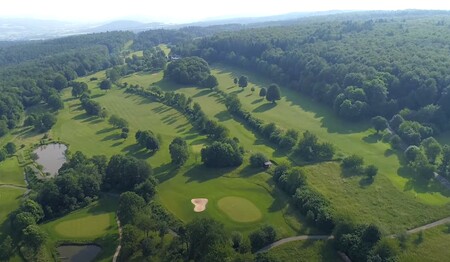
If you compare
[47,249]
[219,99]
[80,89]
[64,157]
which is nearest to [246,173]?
[47,249]

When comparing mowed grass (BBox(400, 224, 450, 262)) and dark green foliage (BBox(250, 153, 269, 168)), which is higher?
dark green foliage (BBox(250, 153, 269, 168))

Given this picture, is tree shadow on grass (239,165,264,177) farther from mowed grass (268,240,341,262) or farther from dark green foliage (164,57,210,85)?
dark green foliage (164,57,210,85)

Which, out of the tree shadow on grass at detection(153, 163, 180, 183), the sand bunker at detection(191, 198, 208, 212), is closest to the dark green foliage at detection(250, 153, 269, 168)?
the sand bunker at detection(191, 198, 208, 212)

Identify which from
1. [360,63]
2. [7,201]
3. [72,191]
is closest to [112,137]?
[7,201]

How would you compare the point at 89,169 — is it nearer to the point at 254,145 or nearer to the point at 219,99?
the point at 254,145

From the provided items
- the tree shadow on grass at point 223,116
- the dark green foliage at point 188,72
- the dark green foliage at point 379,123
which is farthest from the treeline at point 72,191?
the dark green foliage at point 188,72

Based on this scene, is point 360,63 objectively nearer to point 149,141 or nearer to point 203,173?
point 203,173
